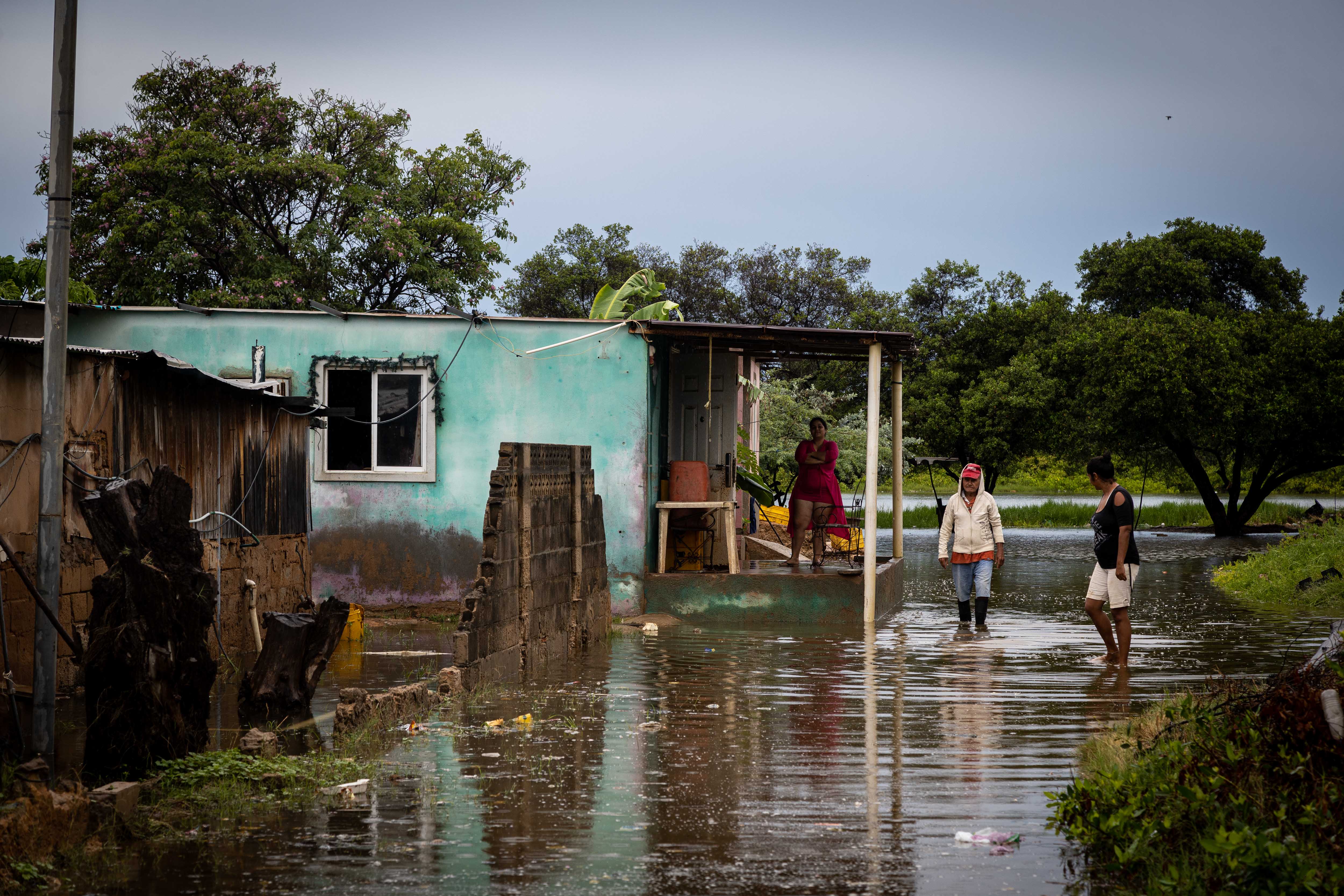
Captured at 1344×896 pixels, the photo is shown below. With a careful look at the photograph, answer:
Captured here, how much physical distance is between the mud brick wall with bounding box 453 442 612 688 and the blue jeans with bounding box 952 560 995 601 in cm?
422

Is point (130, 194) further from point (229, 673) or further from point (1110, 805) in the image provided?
point (1110, 805)

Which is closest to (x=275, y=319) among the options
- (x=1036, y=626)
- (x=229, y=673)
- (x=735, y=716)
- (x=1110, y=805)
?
(x=229, y=673)

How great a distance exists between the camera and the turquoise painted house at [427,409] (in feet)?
48.2

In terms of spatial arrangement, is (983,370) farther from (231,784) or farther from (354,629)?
(231,784)

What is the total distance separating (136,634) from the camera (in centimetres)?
648

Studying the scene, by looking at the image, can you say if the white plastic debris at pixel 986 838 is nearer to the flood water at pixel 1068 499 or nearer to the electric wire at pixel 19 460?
the electric wire at pixel 19 460

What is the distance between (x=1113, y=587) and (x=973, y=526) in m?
2.99

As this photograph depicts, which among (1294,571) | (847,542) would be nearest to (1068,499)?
(1294,571)

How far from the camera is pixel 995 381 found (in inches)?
1505

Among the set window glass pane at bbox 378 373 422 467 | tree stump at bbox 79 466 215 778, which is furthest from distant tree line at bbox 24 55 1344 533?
tree stump at bbox 79 466 215 778

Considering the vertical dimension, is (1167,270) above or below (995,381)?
above

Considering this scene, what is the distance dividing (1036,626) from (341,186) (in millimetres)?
20484

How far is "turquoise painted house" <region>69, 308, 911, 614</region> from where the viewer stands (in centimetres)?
1468

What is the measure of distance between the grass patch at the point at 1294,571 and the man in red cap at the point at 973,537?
5.82 metres
